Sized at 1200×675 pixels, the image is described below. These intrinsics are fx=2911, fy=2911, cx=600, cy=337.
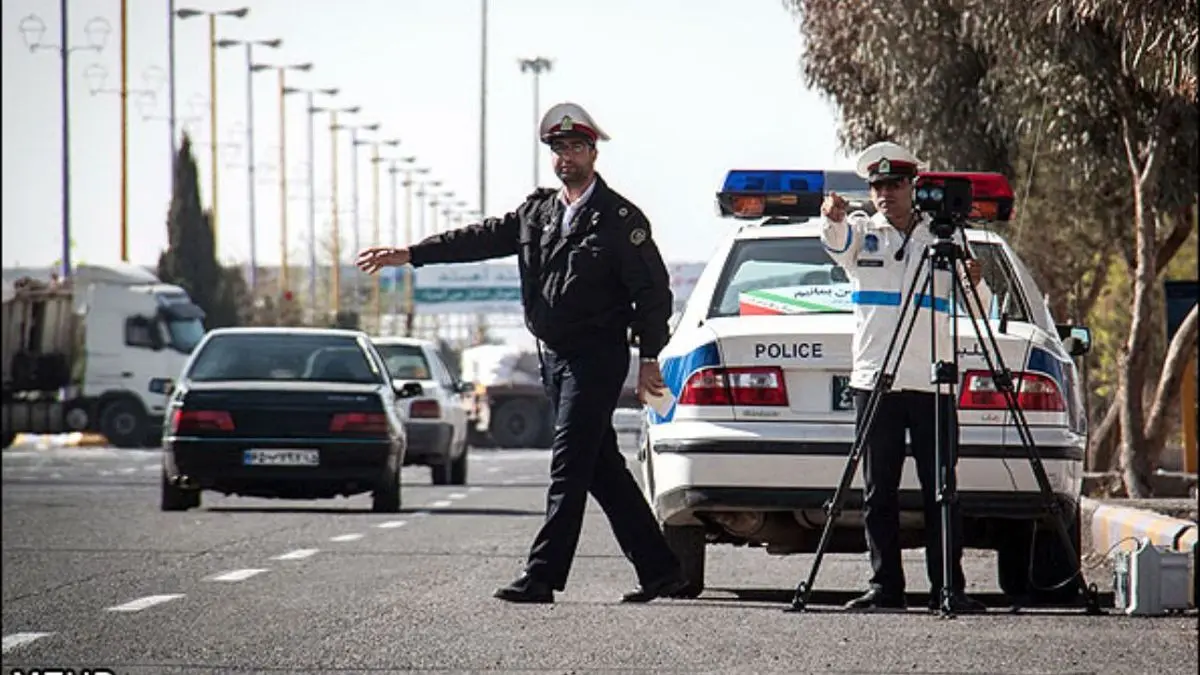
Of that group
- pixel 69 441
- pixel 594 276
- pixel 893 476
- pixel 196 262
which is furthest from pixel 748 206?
pixel 196 262

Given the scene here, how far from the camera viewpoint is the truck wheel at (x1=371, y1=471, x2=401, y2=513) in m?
22.7

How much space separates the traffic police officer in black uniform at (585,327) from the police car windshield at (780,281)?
95 cm

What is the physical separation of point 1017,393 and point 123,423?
42.3 m

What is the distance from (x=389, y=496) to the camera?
2289cm

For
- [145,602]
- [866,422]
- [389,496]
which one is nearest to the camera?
[866,422]

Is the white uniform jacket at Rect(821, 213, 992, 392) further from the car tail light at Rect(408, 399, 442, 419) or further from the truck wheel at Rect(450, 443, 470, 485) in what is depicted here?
the truck wheel at Rect(450, 443, 470, 485)

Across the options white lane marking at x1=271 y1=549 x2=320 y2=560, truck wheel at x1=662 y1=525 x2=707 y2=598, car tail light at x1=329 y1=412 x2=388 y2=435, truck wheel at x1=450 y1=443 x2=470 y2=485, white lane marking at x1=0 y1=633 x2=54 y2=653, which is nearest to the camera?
white lane marking at x1=0 y1=633 x2=54 y2=653

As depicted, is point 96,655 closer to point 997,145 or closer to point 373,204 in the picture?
point 997,145

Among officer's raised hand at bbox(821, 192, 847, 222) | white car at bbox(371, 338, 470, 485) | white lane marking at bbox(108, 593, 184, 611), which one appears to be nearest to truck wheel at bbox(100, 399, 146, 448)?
white car at bbox(371, 338, 470, 485)

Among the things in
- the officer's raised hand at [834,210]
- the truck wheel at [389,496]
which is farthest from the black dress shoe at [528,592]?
the truck wheel at [389,496]

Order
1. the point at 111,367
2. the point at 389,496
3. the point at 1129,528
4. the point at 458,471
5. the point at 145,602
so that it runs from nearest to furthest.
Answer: the point at 145,602 < the point at 1129,528 < the point at 389,496 < the point at 458,471 < the point at 111,367

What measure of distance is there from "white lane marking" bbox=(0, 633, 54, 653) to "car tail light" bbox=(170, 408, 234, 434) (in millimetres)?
11508

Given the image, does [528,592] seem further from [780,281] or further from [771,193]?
[771,193]

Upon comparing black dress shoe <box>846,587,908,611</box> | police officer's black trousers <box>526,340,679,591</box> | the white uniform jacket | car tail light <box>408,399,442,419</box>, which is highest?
the white uniform jacket
